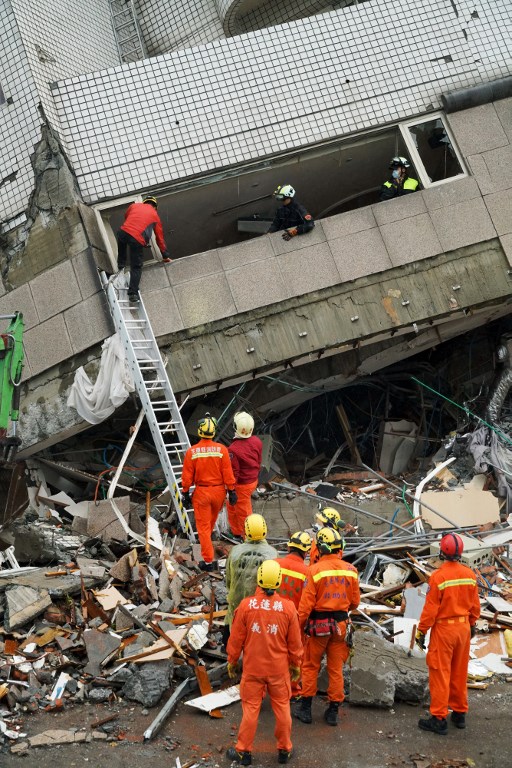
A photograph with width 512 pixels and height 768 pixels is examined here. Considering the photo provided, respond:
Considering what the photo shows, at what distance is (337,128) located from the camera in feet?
41.4

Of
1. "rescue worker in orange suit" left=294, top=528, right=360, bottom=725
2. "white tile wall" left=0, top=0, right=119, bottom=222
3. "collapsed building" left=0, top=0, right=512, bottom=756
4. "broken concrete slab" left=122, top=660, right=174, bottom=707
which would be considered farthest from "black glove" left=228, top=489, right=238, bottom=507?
"white tile wall" left=0, top=0, right=119, bottom=222

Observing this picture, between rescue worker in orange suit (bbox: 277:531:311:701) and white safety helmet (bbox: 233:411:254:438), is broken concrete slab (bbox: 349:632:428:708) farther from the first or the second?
white safety helmet (bbox: 233:411:254:438)

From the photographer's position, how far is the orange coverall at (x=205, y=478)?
9641mm

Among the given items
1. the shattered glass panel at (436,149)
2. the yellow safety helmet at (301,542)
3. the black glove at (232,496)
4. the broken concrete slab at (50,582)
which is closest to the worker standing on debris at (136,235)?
the black glove at (232,496)

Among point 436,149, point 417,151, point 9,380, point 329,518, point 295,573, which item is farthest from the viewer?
point 436,149

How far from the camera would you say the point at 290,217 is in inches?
488

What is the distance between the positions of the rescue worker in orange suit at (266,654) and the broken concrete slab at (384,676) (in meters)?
1.02

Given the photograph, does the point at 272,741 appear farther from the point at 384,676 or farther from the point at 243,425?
the point at 243,425

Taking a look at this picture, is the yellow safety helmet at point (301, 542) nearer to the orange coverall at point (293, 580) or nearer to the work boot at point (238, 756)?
the orange coverall at point (293, 580)

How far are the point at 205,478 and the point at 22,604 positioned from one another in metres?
2.31

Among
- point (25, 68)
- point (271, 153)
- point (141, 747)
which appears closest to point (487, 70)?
point (271, 153)

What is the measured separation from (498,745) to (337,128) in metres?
8.59

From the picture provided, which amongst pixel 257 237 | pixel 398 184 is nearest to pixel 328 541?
pixel 257 237

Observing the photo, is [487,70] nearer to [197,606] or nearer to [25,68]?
[25,68]
